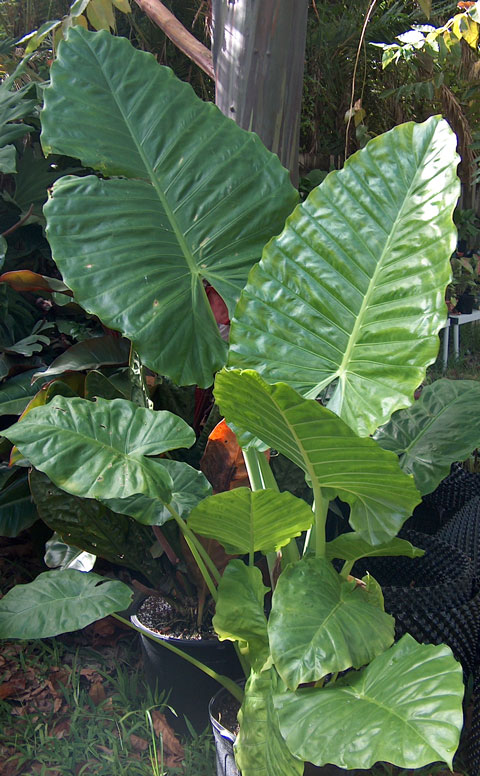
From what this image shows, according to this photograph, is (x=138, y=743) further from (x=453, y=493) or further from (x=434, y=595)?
(x=453, y=493)

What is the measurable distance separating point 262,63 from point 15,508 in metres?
1.33

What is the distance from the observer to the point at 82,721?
154 cm

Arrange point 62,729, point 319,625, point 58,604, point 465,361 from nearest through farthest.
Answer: point 319,625 < point 58,604 < point 62,729 < point 465,361

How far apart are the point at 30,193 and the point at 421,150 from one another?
1.66m

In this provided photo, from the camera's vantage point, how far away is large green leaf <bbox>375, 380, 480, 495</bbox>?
1249 millimetres

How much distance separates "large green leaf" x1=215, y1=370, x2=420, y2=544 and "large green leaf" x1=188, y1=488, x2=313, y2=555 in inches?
2.3

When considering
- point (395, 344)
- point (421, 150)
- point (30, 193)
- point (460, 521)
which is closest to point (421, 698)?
point (395, 344)

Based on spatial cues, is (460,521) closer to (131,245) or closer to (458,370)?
(131,245)

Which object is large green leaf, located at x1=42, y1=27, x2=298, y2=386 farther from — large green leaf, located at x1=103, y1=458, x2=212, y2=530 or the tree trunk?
the tree trunk

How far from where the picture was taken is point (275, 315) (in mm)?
1068

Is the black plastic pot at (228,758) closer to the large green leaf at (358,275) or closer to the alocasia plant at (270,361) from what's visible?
the alocasia plant at (270,361)

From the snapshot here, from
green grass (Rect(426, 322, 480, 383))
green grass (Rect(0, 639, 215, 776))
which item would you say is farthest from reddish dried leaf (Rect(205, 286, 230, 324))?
green grass (Rect(426, 322, 480, 383))

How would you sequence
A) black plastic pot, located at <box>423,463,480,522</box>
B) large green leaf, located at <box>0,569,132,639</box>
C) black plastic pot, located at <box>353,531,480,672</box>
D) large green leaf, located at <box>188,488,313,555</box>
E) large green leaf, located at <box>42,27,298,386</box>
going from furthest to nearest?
black plastic pot, located at <box>423,463,480,522</box>, black plastic pot, located at <box>353,531,480,672</box>, large green leaf, located at <box>42,27,298,386</box>, large green leaf, located at <box>0,569,132,639</box>, large green leaf, located at <box>188,488,313,555</box>

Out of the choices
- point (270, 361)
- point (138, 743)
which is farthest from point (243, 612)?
point (138, 743)
